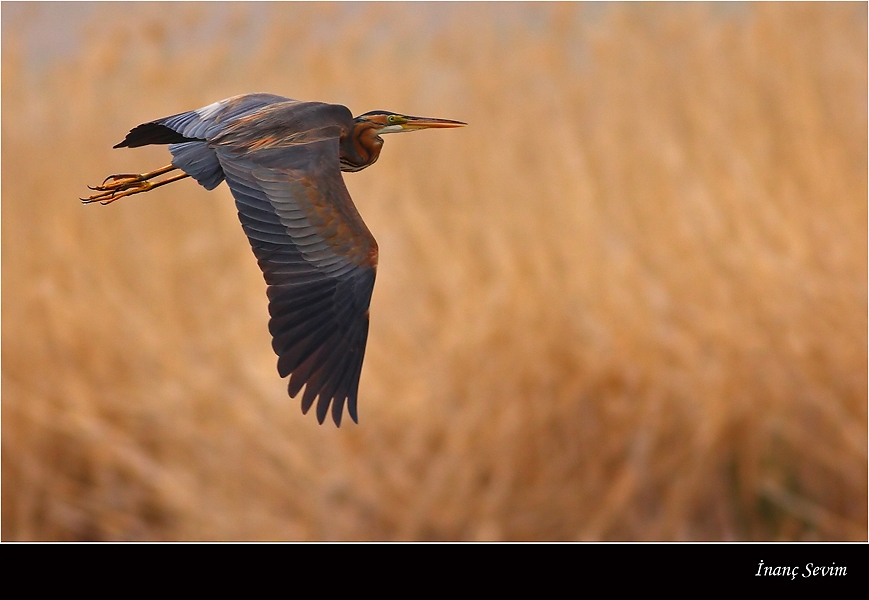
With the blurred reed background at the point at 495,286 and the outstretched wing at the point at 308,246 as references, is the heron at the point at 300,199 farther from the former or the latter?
the blurred reed background at the point at 495,286

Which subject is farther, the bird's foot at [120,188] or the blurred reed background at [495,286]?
the blurred reed background at [495,286]

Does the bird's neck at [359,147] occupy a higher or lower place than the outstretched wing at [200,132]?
lower

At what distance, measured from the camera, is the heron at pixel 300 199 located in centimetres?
96

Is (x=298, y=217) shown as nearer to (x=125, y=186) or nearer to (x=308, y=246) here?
(x=308, y=246)

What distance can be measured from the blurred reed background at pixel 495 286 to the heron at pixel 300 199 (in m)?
2.13

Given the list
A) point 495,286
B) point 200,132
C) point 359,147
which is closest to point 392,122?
point 359,147

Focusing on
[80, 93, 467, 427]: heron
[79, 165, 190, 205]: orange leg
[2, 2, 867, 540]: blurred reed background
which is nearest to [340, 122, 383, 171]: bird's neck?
[80, 93, 467, 427]: heron

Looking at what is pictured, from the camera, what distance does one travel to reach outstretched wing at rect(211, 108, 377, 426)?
961 mm

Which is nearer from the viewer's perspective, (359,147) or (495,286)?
(359,147)

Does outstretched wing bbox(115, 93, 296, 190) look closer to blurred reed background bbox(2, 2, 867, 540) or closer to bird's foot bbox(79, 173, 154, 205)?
bird's foot bbox(79, 173, 154, 205)

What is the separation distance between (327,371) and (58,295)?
8.49 feet

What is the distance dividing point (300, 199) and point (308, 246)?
65mm

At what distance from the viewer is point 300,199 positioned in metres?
0.98

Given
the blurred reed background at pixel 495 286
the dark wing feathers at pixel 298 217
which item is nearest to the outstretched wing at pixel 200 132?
the dark wing feathers at pixel 298 217
